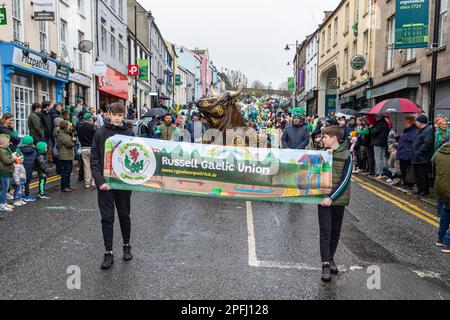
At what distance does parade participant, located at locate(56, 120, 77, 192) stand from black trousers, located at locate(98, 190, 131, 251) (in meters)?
5.36

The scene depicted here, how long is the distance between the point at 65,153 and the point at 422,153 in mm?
8951

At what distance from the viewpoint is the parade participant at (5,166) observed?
7770 millimetres

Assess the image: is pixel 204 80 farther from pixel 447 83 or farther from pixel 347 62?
pixel 447 83

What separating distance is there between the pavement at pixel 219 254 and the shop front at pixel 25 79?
8776mm

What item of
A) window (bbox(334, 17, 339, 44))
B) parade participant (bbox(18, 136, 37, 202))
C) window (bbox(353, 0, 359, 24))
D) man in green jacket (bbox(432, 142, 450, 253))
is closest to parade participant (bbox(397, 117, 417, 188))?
man in green jacket (bbox(432, 142, 450, 253))

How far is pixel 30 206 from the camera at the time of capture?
8.38 m

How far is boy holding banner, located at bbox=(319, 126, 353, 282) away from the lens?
15.6ft

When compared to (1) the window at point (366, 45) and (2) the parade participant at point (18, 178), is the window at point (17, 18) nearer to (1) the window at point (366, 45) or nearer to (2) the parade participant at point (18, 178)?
(2) the parade participant at point (18, 178)

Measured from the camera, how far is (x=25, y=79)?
17391 millimetres

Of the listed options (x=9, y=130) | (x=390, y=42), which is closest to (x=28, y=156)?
(x=9, y=130)

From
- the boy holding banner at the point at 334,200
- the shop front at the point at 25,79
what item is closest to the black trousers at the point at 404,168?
the boy holding banner at the point at 334,200

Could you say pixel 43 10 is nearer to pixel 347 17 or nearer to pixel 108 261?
pixel 108 261

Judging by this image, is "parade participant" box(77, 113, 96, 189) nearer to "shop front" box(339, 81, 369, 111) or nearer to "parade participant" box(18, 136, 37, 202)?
"parade participant" box(18, 136, 37, 202)

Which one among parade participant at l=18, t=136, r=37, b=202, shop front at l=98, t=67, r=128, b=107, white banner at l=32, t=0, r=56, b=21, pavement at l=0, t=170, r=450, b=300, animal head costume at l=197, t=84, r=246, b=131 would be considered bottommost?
pavement at l=0, t=170, r=450, b=300
